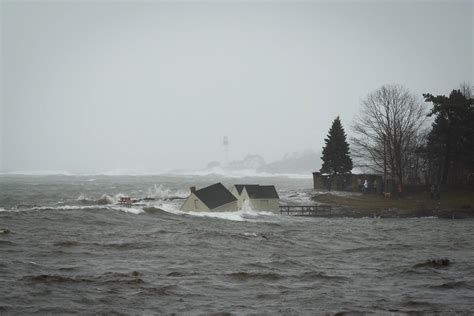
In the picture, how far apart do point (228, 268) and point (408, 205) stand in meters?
32.9

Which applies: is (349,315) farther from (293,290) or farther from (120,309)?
(120,309)

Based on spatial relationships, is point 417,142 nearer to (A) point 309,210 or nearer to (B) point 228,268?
(A) point 309,210

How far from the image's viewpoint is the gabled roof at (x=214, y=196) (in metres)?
49.0

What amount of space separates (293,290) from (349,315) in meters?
3.54

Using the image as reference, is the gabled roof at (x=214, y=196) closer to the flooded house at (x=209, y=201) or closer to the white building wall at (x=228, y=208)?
the flooded house at (x=209, y=201)

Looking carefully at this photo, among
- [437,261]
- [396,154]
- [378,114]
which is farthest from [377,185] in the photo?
[437,261]

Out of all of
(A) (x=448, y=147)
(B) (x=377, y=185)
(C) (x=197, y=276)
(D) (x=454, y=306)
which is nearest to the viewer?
(D) (x=454, y=306)

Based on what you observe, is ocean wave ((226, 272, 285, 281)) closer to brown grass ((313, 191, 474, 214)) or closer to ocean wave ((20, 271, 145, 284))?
ocean wave ((20, 271, 145, 284))

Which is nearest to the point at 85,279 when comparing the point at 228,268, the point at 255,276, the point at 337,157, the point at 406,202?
the point at 228,268

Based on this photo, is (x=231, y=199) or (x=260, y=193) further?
(x=260, y=193)

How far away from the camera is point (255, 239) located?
102 feet

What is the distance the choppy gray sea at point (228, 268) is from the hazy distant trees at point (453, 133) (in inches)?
848

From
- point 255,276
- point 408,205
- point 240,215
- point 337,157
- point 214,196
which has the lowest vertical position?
point 255,276

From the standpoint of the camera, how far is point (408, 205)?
4906 centimetres
